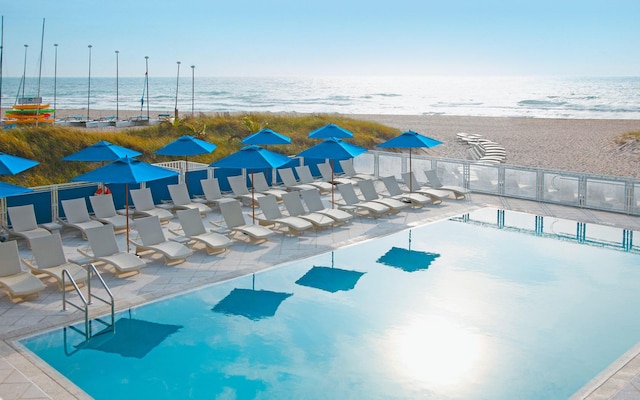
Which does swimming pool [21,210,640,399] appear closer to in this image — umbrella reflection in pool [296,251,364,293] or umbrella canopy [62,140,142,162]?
umbrella reflection in pool [296,251,364,293]

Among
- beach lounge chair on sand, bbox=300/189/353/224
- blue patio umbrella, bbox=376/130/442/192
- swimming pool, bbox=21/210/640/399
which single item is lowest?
swimming pool, bbox=21/210/640/399

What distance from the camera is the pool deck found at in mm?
7348

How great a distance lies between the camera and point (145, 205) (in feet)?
50.7

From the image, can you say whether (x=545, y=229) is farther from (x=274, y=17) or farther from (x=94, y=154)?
(x=274, y=17)

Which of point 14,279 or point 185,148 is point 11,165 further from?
point 185,148

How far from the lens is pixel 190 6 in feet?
275

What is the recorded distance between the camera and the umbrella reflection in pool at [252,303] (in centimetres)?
997

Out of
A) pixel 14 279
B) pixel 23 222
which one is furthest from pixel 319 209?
pixel 14 279

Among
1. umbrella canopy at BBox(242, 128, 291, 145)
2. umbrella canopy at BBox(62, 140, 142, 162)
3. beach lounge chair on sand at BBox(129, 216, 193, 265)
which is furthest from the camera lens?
umbrella canopy at BBox(242, 128, 291, 145)

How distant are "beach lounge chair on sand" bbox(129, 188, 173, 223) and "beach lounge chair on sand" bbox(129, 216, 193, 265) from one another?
2.54m

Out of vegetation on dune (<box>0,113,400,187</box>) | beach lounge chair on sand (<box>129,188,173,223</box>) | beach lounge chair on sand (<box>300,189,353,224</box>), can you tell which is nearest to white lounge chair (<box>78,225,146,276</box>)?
beach lounge chair on sand (<box>129,188,173,223</box>)

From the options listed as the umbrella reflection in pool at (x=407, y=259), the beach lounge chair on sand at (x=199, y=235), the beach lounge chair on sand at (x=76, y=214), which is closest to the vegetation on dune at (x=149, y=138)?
the beach lounge chair on sand at (x=76, y=214)

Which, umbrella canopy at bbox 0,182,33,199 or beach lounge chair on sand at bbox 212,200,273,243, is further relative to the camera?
beach lounge chair on sand at bbox 212,200,273,243

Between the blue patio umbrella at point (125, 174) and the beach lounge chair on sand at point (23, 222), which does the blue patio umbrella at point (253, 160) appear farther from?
the beach lounge chair on sand at point (23, 222)
